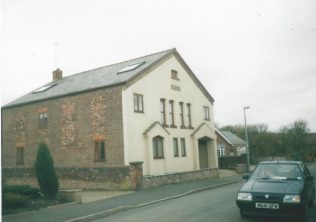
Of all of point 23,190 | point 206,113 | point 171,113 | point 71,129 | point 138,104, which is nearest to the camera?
point 23,190

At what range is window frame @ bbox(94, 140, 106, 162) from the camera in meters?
23.1

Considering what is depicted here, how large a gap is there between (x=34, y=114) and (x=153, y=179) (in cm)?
1237

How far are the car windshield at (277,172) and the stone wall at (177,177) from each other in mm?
10402

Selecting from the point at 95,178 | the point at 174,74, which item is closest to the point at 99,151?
the point at 95,178

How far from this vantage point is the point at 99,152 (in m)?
23.4

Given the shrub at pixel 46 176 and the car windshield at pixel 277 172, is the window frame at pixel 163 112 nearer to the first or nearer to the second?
the shrub at pixel 46 176

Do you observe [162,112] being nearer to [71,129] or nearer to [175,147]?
[175,147]

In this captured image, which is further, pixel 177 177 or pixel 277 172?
pixel 177 177

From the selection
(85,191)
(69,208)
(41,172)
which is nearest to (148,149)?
(85,191)

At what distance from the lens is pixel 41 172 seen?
16812 mm

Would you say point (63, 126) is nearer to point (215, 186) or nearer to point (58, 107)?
point (58, 107)

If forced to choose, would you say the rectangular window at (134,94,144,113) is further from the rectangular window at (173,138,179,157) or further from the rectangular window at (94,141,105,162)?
the rectangular window at (173,138,179,157)

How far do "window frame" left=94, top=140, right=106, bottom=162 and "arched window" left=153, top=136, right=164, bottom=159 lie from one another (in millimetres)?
3550

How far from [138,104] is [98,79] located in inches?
172
